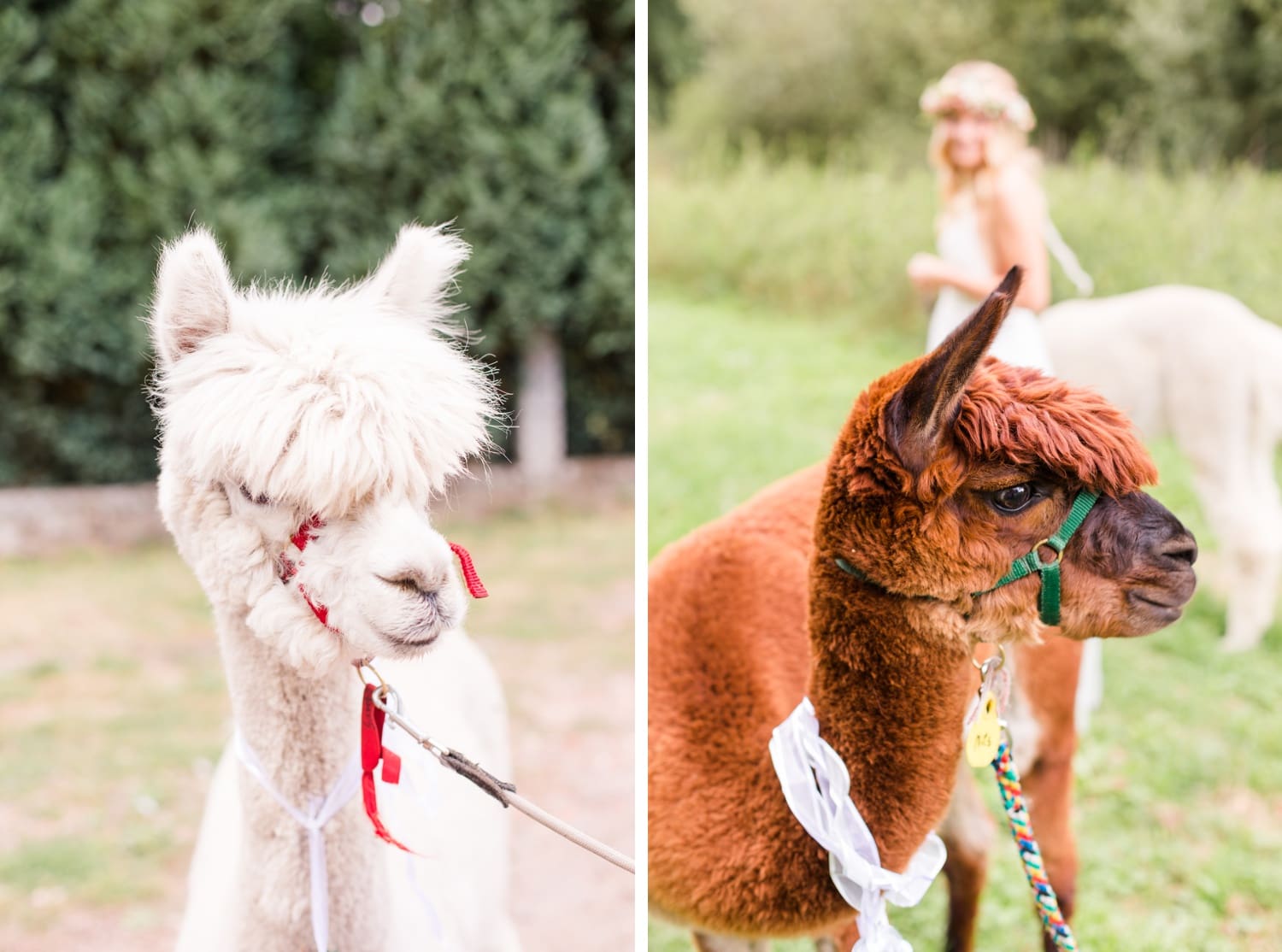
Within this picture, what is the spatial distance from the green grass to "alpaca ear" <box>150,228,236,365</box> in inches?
90.1

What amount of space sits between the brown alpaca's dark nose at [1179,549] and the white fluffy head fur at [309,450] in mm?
1056

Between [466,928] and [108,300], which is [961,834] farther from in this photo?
[108,300]

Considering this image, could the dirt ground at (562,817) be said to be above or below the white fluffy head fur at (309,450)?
below

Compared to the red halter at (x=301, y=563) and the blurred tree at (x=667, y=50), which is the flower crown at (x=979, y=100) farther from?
the blurred tree at (x=667, y=50)

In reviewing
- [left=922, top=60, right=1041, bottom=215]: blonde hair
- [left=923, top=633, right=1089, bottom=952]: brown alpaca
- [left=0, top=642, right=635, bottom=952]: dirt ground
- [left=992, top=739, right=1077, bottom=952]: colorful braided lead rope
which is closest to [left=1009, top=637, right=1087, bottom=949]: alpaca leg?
[left=923, top=633, right=1089, bottom=952]: brown alpaca

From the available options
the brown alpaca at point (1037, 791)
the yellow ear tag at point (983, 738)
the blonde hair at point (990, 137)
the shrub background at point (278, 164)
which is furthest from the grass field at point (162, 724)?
the blonde hair at point (990, 137)

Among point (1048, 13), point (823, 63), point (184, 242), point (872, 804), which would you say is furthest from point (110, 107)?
point (872, 804)

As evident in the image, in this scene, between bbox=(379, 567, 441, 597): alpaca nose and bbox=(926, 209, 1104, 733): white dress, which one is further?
bbox=(926, 209, 1104, 733): white dress

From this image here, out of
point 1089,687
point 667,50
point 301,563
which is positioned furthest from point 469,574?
point 667,50

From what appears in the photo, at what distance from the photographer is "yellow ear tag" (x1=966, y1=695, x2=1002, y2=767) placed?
1.69 meters

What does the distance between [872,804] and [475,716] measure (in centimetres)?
125

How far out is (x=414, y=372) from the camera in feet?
4.89

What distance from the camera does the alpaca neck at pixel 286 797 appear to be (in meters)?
1.59

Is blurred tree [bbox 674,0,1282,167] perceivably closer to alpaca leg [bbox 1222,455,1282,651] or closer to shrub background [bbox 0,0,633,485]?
shrub background [bbox 0,0,633,485]
